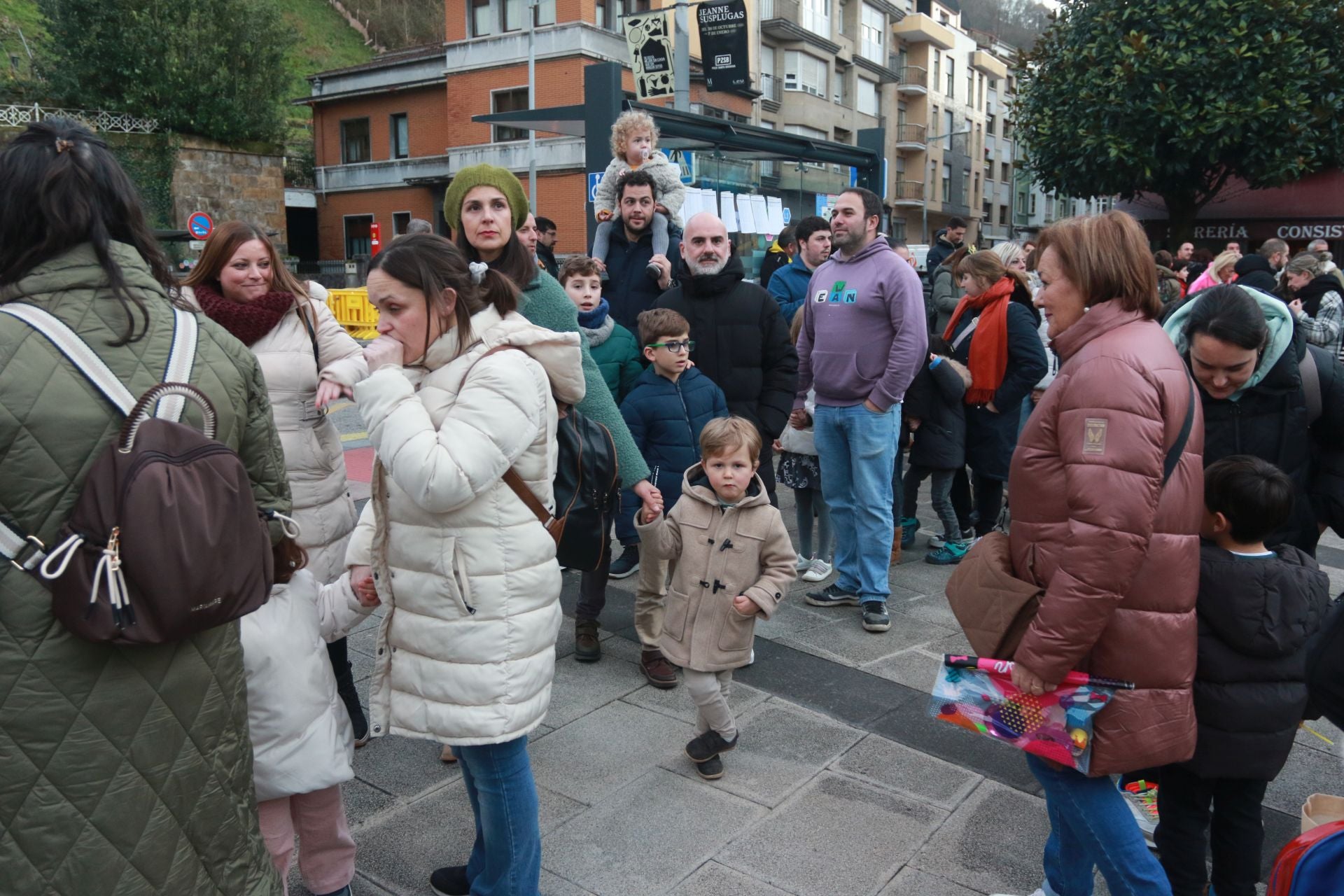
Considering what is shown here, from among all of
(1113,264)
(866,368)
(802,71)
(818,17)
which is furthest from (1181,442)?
(818,17)

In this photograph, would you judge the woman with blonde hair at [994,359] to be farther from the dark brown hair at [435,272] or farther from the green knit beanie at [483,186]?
the dark brown hair at [435,272]

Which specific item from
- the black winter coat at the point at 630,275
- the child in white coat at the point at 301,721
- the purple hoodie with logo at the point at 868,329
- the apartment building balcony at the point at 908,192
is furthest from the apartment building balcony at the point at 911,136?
→ the child in white coat at the point at 301,721

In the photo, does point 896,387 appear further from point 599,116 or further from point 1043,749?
point 599,116

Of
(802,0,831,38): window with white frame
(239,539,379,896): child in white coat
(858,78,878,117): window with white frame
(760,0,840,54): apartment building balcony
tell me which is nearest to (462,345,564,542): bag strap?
(239,539,379,896): child in white coat

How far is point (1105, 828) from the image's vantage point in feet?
7.94

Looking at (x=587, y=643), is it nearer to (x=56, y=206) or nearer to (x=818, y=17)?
(x=56, y=206)

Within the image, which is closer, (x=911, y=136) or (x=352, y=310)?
(x=352, y=310)

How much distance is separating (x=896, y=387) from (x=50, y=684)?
404cm

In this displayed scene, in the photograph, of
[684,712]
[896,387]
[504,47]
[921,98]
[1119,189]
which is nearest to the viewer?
[684,712]

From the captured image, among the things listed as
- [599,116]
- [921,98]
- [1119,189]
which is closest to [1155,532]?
[599,116]

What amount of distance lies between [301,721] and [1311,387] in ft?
10.9

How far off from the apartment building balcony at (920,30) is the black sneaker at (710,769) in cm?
5033

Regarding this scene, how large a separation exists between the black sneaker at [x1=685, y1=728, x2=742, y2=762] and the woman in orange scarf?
10.5 feet

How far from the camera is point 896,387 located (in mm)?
5000
